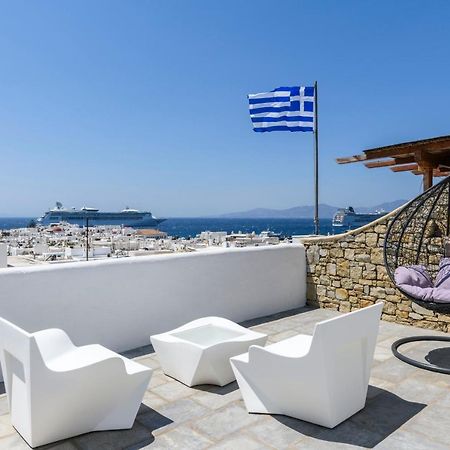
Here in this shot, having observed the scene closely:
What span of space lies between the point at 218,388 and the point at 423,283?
7.77 ft

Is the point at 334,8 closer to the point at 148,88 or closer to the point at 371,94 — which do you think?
the point at 371,94

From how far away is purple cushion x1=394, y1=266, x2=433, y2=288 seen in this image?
3846 mm

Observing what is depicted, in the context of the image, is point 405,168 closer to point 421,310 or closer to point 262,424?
point 421,310

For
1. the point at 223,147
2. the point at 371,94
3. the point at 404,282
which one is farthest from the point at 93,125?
the point at 404,282

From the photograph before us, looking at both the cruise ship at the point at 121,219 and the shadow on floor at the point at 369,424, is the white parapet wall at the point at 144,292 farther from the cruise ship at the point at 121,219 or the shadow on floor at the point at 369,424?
the cruise ship at the point at 121,219

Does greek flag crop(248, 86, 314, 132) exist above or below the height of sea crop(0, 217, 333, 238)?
above

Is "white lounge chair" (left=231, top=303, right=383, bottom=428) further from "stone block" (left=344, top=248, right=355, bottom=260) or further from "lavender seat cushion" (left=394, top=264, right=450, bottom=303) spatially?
Result: "stone block" (left=344, top=248, right=355, bottom=260)

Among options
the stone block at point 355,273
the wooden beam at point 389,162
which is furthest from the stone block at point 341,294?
the wooden beam at point 389,162

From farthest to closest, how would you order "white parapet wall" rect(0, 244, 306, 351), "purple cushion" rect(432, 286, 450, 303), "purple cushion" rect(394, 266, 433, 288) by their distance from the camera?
"purple cushion" rect(394, 266, 433, 288) → "white parapet wall" rect(0, 244, 306, 351) → "purple cushion" rect(432, 286, 450, 303)

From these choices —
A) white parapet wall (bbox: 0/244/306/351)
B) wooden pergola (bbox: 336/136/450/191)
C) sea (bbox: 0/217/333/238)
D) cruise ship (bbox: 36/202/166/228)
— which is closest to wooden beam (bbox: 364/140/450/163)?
wooden pergola (bbox: 336/136/450/191)

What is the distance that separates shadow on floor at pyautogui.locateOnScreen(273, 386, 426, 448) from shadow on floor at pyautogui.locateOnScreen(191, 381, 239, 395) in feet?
1.82

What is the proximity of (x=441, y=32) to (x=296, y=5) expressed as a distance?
11.7 ft

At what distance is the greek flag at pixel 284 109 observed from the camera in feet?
24.1

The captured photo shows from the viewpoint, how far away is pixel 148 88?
16.1 meters
